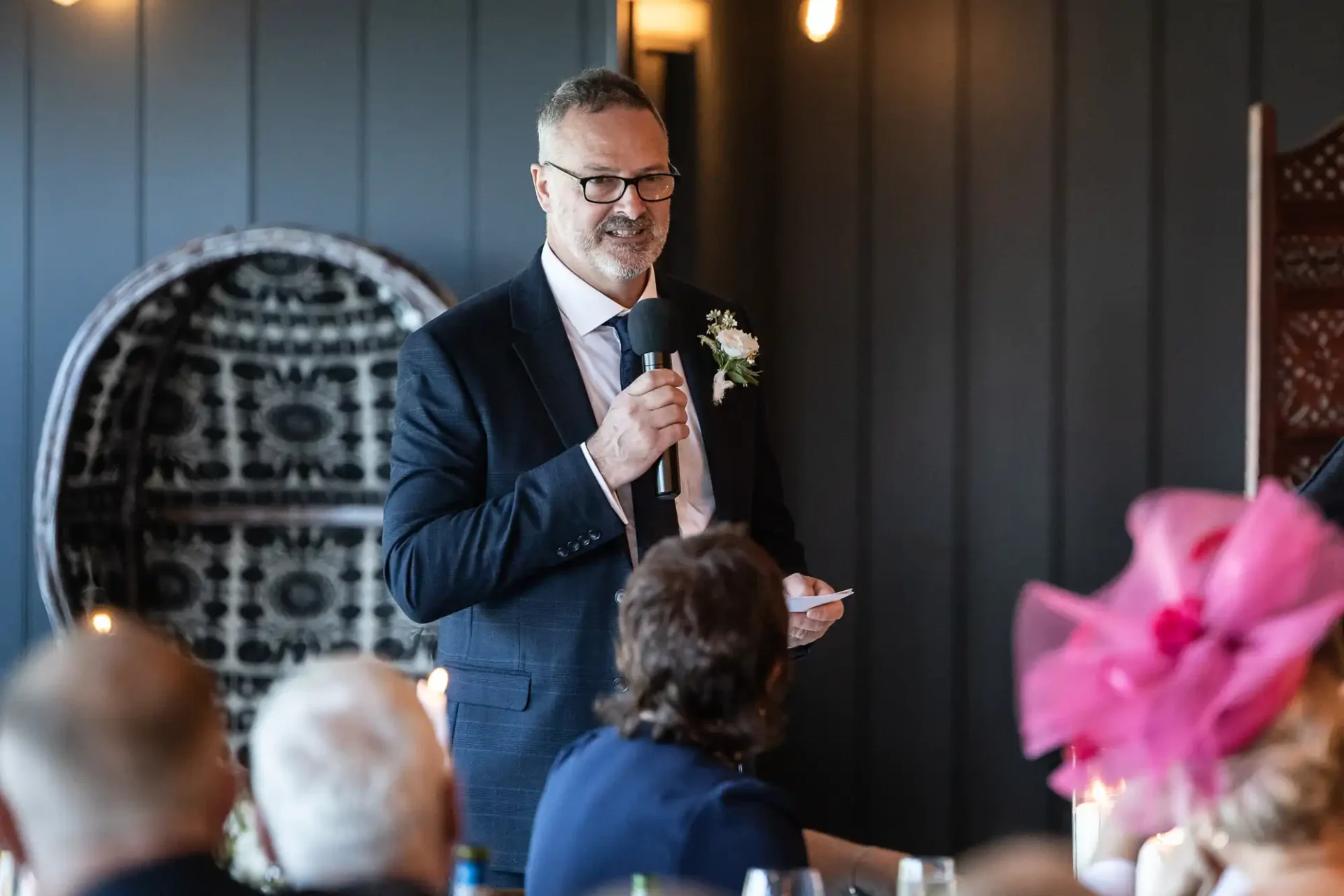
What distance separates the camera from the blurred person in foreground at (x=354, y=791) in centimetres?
127

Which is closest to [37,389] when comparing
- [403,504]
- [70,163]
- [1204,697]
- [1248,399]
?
[70,163]

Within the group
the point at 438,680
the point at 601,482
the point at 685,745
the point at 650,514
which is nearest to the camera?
the point at 685,745

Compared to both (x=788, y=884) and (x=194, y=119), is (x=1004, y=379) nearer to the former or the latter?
(x=194, y=119)

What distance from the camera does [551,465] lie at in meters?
2.22

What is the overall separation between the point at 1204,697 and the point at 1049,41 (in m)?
2.71

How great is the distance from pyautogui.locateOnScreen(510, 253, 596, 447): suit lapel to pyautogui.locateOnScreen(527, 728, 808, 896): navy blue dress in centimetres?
74

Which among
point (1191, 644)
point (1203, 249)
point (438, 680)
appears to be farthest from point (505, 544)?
point (1203, 249)

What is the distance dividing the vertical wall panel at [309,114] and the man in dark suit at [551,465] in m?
1.12

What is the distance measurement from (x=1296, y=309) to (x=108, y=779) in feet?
9.16

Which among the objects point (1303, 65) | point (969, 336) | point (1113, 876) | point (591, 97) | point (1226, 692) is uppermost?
point (1303, 65)

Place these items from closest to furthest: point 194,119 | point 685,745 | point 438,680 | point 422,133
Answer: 1. point 685,745
2. point 438,680
3. point 422,133
4. point 194,119

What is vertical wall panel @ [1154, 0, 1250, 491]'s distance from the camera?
357 cm

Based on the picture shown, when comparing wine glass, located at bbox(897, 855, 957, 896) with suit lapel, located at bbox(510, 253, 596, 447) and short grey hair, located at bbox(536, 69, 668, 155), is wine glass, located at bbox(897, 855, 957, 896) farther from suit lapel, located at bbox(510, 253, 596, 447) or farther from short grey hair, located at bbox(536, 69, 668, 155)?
short grey hair, located at bbox(536, 69, 668, 155)

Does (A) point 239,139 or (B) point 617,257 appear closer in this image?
(B) point 617,257
